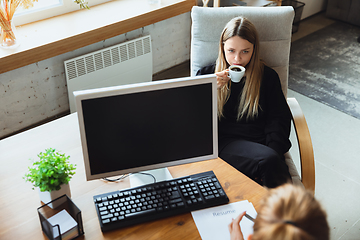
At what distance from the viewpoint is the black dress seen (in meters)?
1.68

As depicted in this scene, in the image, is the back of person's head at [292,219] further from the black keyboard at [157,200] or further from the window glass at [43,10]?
the window glass at [43,10]

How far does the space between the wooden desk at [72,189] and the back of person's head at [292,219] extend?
1.26 feet

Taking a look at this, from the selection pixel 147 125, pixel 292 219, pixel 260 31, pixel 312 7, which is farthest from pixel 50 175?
pixel 312 7

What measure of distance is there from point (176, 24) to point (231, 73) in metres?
1.52

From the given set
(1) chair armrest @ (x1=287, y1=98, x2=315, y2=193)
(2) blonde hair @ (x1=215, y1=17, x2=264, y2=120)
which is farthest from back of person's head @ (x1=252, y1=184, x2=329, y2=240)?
Result: (2) blonde hair @ (x1=215, y1=17, x2=264, y2=120)

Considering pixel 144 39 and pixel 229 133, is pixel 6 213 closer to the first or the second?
pixel 229 133

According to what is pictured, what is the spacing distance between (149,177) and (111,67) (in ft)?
4.86

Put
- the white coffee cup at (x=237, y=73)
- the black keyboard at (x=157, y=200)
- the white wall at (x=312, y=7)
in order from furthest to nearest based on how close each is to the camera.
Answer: the white wall at (x=312, y=7) → the white coffee cup at (x=237, y=73) → the black keyboard at (x=157, y=200)

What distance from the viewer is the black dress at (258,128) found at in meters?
1.68

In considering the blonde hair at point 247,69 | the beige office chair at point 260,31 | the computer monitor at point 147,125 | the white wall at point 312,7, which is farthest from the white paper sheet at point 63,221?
the white wall at point 312,7

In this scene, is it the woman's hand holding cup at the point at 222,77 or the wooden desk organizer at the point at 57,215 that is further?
the woman's hand holding cup at the point at 222,77

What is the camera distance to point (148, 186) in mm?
1239

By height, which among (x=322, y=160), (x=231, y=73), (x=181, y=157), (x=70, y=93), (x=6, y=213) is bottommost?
(x=322, y=160)

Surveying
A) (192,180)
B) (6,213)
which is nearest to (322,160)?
(192,180)
